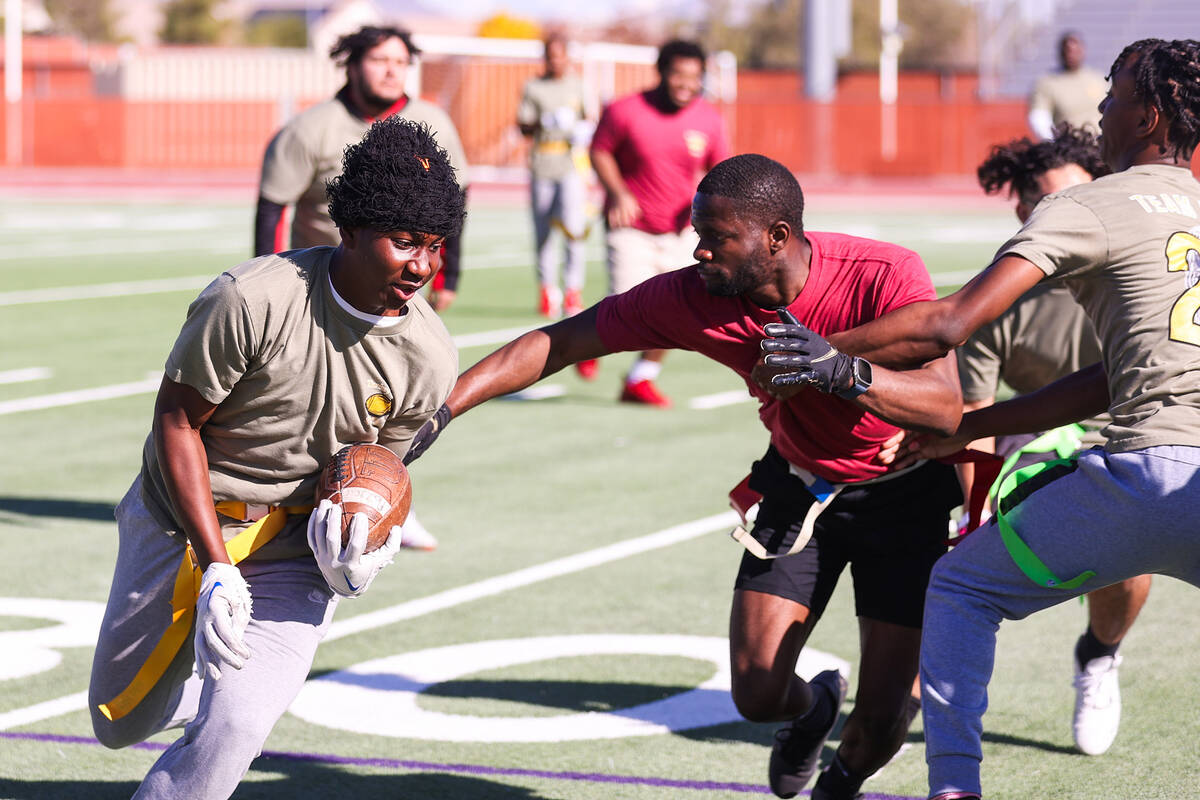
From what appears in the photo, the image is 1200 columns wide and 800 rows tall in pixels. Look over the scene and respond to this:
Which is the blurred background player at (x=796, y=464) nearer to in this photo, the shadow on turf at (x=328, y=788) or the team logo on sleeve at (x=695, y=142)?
the shadow on turf at (x=328, y=788)

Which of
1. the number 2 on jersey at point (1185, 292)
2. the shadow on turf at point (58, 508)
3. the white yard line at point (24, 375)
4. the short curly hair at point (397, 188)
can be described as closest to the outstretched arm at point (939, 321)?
the number 2 on jersey at point (1185, 292)

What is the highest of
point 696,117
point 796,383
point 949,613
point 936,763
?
point 696,117

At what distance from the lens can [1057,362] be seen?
5887 millimetres

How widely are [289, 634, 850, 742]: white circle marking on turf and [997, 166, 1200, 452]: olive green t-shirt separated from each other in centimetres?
216

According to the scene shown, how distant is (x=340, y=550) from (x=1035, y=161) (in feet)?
9.81

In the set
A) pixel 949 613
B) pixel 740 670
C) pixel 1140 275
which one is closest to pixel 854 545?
pixel 740 670

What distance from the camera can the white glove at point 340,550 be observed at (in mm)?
4152

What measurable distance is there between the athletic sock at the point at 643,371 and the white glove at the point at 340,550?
7.84m

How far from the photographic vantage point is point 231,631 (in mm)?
4031

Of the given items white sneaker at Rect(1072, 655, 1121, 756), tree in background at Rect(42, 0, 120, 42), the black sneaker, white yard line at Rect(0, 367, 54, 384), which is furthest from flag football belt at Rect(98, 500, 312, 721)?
tree in background at Rect(42, 0, 120, 42)

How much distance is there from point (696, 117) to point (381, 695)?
680 centimetres

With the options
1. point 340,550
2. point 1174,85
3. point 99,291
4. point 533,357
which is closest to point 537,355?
point 533,357

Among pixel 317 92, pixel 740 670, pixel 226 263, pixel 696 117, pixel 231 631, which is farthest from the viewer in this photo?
pixel 317 92

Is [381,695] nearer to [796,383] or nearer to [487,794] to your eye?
[487,794]
